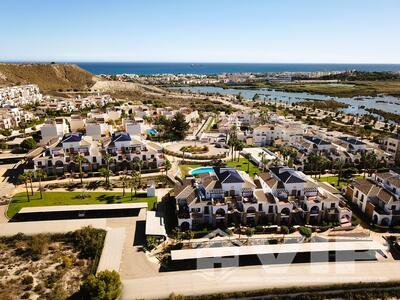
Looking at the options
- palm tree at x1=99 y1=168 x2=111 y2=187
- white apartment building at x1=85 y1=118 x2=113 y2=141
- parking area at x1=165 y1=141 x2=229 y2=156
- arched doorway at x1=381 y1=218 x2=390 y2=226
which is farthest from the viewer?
white apartment building at x1=85 y1=118 x2=113 y2=141

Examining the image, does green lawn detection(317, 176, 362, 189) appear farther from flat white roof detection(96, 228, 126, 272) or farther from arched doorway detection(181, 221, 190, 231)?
flat white roof detection(96, 228, 126, 272)

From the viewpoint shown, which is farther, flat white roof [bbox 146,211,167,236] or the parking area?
the parking area

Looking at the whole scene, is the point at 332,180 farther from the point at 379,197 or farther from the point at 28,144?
the point at 28,144

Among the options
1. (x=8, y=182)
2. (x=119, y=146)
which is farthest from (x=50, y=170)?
(x=119, y=146)

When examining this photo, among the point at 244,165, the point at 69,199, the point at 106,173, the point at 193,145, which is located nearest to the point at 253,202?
the point at 244,165

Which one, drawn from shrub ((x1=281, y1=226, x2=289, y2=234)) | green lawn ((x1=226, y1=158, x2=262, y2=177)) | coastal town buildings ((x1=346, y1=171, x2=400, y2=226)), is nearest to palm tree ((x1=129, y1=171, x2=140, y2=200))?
green lawn ((x1=226, y1=158, x2=262, y2=177))

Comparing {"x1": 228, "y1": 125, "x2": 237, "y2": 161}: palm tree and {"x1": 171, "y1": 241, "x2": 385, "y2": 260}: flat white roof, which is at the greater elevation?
{"x1": 228, "y1": 125, "x2": 237, "y2": 161}: palm tree
